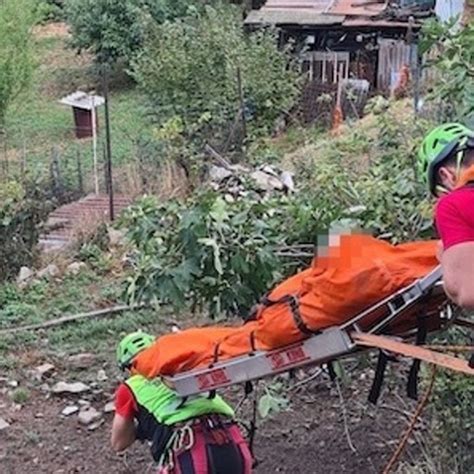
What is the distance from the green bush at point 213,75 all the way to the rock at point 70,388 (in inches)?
397

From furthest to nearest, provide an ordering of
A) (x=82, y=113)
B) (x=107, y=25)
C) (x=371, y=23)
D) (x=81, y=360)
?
(x=107, y=25) < (x=371, y=23) < (x=82, y=113) < (x=81, y=360)

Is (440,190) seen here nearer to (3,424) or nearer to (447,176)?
(447,176)

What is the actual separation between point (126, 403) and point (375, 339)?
164 centimetres

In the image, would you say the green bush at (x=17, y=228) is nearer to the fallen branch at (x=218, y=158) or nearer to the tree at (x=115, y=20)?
the fallen branch at (x=218, y=158)

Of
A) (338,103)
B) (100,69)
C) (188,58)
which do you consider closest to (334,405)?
(188,58)

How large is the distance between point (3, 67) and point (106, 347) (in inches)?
660

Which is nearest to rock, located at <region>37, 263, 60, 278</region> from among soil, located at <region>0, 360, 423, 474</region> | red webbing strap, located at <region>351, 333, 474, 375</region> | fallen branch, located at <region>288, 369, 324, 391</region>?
soil, located at <region>0, 360, 423, 474</region>

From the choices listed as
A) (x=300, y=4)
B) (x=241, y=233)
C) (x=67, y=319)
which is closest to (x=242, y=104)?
(x=67, y=319)

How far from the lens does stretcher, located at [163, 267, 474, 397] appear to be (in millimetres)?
3256

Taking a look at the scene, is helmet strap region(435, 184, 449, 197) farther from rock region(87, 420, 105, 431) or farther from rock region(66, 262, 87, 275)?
rock region(66, 262, 87, 275)

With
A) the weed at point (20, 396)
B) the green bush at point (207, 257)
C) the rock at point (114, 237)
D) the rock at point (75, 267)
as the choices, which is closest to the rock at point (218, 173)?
the rock at point (114, 237)

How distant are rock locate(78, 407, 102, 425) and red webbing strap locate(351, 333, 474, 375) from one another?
11.7 feet

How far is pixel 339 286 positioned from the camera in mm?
3252

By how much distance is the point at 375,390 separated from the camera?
3811 mm
